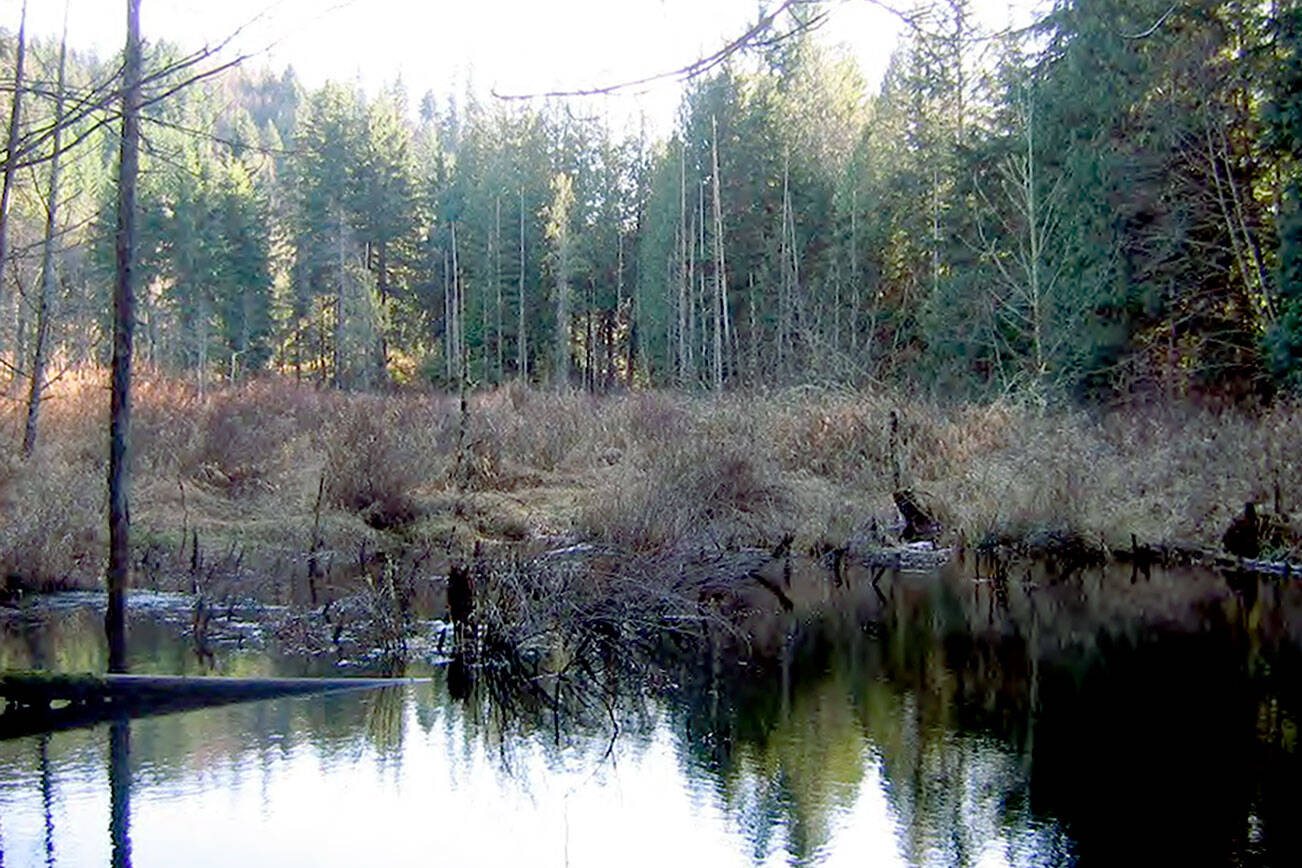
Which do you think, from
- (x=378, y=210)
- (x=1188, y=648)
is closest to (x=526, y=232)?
(x=378, y=210)

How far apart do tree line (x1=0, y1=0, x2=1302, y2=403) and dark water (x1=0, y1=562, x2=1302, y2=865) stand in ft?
10.7

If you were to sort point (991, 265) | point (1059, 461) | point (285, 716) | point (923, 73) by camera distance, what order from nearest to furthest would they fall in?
point (285, 716) → point (1059, 461) → point (991, 265) → point (923, 73)

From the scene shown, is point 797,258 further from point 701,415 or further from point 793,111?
point 701,415

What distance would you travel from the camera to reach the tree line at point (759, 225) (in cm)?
2008

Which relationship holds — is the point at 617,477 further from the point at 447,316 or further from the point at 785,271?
the point at 447,316

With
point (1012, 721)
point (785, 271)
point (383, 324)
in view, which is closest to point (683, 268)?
point (785, 271)

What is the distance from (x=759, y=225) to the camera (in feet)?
143

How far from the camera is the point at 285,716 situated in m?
8.97

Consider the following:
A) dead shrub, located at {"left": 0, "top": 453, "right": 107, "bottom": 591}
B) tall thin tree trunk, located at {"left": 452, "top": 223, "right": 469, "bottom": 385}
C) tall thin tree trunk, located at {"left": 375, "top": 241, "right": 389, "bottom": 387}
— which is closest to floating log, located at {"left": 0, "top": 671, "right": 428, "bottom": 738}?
dead shrub, located at {"left": 0, "top": 453, "right": 107, "bottom": 591}

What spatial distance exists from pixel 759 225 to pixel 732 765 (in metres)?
36.8

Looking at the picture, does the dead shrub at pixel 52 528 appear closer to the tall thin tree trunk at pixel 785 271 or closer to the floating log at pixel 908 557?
the floating log at pixel 908 557

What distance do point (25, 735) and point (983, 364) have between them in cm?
2668

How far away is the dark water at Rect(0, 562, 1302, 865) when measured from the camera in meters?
6.73

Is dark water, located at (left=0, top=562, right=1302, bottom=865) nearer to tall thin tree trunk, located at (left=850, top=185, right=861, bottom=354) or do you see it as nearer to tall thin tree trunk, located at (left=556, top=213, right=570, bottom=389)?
tall thin tree trunk, located at (left=850, top=185, right=861, bottom=354)
